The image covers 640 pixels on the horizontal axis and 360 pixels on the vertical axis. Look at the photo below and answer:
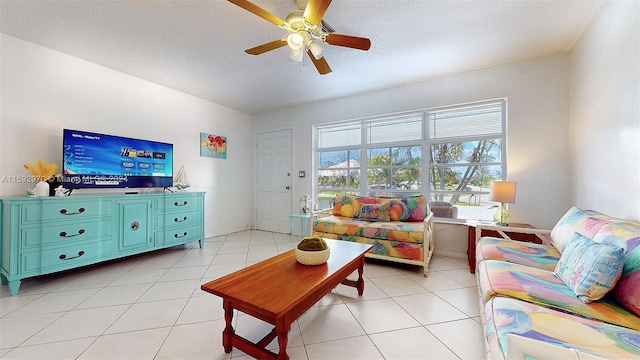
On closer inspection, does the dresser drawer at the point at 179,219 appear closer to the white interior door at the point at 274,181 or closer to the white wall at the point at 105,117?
A: the white wall at the point at 105,117

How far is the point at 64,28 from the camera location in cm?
223

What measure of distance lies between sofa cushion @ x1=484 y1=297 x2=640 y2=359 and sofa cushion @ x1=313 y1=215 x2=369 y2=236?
72.7 inches

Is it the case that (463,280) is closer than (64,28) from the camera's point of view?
No

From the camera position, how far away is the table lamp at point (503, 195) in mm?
2541

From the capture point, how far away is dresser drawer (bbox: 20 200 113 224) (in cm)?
Answer: 213

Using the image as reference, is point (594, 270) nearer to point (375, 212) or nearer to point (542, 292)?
point (542, 292)

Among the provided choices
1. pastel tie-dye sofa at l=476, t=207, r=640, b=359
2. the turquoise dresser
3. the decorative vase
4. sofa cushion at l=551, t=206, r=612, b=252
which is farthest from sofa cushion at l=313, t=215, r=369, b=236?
the decorative vase

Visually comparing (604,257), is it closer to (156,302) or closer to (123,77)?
(156,302)

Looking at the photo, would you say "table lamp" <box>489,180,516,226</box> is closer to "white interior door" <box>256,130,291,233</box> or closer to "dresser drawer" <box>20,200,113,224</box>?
"white interior door" <box>256,130,291,233</box>

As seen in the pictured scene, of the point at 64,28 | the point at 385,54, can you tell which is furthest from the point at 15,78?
the point at 385,54

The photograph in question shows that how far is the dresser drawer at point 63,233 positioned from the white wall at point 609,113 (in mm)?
4663

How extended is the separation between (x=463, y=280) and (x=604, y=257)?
141 centimetres

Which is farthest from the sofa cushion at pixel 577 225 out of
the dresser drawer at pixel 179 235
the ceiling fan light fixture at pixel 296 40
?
the dresser drawer at pixel 179 235

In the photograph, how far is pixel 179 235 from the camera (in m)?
3.31
